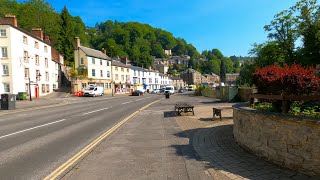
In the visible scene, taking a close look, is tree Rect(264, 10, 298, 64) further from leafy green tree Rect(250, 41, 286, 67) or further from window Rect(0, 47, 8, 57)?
window Rect(0, 47, 8, 57)

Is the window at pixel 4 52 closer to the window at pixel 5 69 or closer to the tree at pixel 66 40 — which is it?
the window at pixel 5 69

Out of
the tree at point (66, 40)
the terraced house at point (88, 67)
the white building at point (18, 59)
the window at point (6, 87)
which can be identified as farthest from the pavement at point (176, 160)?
the tree at point (66, 40)

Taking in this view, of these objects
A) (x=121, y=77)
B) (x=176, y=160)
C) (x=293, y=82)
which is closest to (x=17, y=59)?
(x=121, y=77)

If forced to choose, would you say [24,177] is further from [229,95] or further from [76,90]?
[76,90]

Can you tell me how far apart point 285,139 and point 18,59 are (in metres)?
49.0

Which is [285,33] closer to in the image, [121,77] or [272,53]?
[272,53]

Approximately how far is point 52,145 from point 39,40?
51.4 metres

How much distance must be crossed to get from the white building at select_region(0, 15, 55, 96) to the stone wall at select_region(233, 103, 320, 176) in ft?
145

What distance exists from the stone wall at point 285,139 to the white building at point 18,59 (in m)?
44.2

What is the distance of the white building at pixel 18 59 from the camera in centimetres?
4688

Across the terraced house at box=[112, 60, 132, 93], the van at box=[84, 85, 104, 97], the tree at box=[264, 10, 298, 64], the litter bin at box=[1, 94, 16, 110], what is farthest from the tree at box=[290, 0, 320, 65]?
the terraced house at box=[112, 60, 132, 93]

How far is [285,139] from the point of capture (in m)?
7.27

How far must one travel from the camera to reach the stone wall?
21.5 ft

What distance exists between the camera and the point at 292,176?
6.64m
